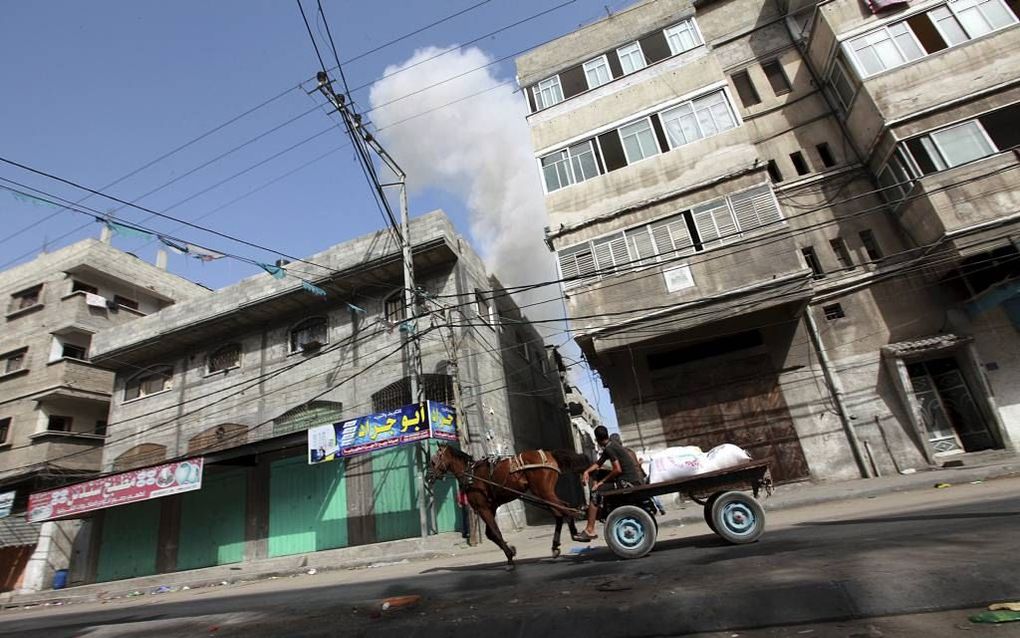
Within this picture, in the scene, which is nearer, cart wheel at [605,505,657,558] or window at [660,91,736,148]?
cart wheel at [605,505,657,558]

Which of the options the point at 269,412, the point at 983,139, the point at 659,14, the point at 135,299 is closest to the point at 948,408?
the point at 983,139

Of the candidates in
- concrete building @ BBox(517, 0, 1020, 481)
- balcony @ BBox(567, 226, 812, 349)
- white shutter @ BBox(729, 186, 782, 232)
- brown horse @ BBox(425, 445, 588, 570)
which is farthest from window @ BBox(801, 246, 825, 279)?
brown horse @ BBox(425, 445, 588, 570)

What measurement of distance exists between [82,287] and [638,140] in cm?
2889

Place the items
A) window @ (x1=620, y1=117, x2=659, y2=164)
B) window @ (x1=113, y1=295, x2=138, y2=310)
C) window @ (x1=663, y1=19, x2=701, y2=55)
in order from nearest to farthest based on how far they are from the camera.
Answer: window @ (x1=620, y1=117, x2=659, y2=164)
window @ (x1=663, y1=19, x2=701, y2=55)
window @ (x1=113, y1=295, x2=138, y2=310)

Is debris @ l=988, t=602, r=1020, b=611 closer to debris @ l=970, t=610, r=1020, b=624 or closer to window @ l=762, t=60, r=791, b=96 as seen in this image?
debris @ l=970, t=610, r=1020, b=624

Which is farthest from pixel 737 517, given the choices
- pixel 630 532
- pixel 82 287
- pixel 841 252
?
pixel 82 287

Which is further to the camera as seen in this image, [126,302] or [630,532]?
[126,302]

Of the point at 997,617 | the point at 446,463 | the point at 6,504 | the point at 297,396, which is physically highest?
the point at 297,396

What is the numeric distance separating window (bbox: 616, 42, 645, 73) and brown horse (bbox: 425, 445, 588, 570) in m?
16.6

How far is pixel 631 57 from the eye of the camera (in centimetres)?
1917

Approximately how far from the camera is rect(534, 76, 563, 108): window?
20.0 metres

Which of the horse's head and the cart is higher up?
the horse's head

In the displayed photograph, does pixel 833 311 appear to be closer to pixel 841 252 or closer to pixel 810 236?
pixel 841 252

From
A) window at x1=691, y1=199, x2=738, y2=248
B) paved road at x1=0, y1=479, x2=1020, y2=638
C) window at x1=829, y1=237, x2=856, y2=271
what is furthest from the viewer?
window at x1=829, y1=237, x2=856, y2=271
